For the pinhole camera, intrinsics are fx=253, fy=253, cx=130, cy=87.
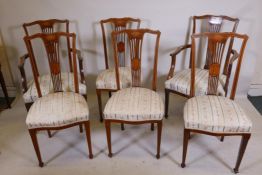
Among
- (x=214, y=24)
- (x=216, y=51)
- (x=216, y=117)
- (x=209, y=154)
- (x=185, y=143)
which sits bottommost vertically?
(x=209, y=154)

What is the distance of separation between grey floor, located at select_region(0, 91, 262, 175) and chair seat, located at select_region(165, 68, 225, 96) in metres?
0.41

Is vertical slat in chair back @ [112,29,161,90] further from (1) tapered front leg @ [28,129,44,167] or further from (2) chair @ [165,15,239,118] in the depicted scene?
(1) tapered front leg @ [28,129,44,167]

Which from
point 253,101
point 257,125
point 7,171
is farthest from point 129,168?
point 253,101

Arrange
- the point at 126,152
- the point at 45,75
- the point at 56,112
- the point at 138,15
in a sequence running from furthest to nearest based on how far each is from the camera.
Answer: the point at 138,15
the point at 45,75
the point at 126,152
the point at 56,112

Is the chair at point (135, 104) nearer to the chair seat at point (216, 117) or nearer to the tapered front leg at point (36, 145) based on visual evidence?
the chair seat at point (216, 117)

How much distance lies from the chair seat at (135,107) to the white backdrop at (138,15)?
86cm

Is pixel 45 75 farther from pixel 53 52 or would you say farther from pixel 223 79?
pixel 223 79

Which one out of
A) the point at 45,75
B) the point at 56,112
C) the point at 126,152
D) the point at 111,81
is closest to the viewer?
the point at 56,112

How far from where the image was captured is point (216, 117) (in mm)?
1703

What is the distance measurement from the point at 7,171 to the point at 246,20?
8.12 feet

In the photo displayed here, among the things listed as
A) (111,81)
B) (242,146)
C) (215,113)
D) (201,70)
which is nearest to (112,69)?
(111,81)

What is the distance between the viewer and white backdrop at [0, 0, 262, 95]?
7.90 feet

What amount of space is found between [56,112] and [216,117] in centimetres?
112

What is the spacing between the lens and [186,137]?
1812mm
